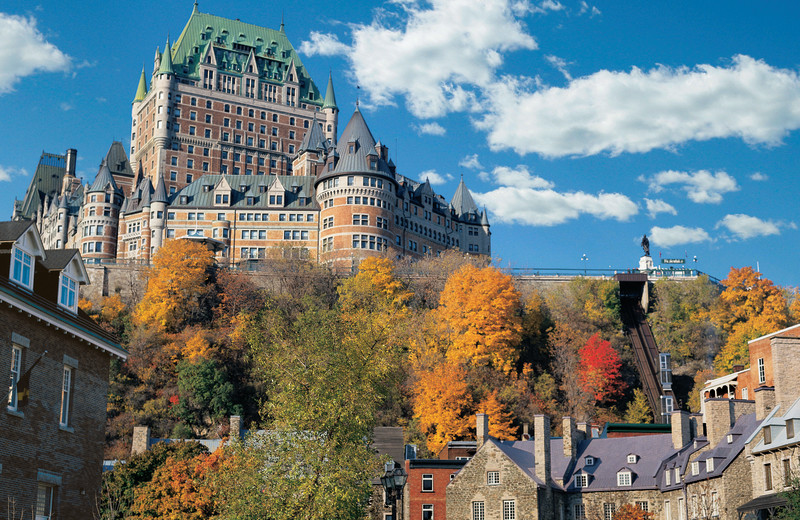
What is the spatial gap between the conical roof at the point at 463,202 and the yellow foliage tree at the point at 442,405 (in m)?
63.6

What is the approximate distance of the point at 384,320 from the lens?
224 feet

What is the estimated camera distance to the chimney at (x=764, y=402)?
53562 mm

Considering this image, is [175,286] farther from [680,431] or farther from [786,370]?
[786,370]

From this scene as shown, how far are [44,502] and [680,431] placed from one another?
40799 mm

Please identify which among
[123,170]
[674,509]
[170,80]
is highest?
[170,80]

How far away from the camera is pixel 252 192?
12900 centimetres

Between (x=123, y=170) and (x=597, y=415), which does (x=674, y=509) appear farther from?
(x=123, y=170)

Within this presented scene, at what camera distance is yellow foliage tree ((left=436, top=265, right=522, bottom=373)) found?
3541 inches

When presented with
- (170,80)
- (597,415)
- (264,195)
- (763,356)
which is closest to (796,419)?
(763,356)

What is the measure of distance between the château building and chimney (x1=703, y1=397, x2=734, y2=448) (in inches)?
2432

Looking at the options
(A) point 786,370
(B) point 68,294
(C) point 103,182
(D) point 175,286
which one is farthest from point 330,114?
(B) point 68,294

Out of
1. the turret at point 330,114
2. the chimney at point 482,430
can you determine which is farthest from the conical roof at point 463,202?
the chimney at point 482,430

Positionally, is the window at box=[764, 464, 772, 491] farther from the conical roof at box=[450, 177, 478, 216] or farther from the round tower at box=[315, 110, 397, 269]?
the conical roof at box=[450, 177, 478, 216]

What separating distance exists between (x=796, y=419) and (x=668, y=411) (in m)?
43.7
